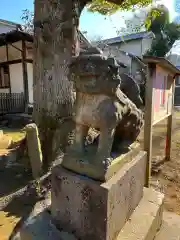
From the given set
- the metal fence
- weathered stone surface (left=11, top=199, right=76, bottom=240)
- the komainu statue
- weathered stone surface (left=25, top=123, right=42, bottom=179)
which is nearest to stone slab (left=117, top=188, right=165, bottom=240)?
weathered stone surface (left=11, top=199, right=76, bottom=240)

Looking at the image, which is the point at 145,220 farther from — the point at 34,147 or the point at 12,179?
the point at 12,179

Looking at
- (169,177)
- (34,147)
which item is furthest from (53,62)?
(169,177)

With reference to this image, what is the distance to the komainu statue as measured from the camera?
119 centimetres

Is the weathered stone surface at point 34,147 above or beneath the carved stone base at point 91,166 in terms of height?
beneath

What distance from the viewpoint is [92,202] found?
53.1 inches

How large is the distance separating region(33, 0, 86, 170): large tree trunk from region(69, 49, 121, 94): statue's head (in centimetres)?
210

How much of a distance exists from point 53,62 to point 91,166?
2.53 m

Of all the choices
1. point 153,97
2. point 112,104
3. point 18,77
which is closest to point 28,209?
point 112,104

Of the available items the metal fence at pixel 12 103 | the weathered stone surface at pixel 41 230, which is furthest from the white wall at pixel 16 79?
the weathered stone surface at pixel 41 230

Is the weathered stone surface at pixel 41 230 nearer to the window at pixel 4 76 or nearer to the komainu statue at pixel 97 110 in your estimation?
the komainu statue at pixel 97 110

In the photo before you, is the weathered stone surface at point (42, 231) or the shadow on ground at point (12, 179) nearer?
the weathered stone surface at point (42, 231)

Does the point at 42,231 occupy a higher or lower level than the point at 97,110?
lower

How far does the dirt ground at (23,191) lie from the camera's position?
7.92 ft

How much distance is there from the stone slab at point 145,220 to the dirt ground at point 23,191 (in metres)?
1.13
